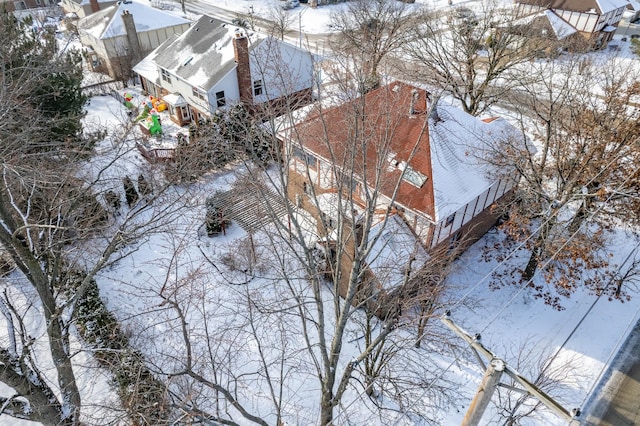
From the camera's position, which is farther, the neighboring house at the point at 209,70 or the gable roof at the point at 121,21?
the gable roof at the point at 121,21

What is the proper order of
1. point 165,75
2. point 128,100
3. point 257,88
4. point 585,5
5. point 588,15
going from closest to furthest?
point 257,88, point 165,75, point 128,100, point 588,15, point 585,5

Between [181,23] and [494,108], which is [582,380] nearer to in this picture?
[494,108]

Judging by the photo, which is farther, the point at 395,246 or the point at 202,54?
the point at 202,54

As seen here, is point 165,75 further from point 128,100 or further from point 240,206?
point 240,206

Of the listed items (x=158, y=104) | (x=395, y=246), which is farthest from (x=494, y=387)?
(x=158, y=104)

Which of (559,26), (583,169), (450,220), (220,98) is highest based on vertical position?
(559,26)

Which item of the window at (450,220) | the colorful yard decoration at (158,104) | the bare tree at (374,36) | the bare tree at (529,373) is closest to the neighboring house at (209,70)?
the colorful yard decoration at (158,104)

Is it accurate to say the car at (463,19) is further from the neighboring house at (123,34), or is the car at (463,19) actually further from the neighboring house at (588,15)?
the neighboring house at (123,34)
